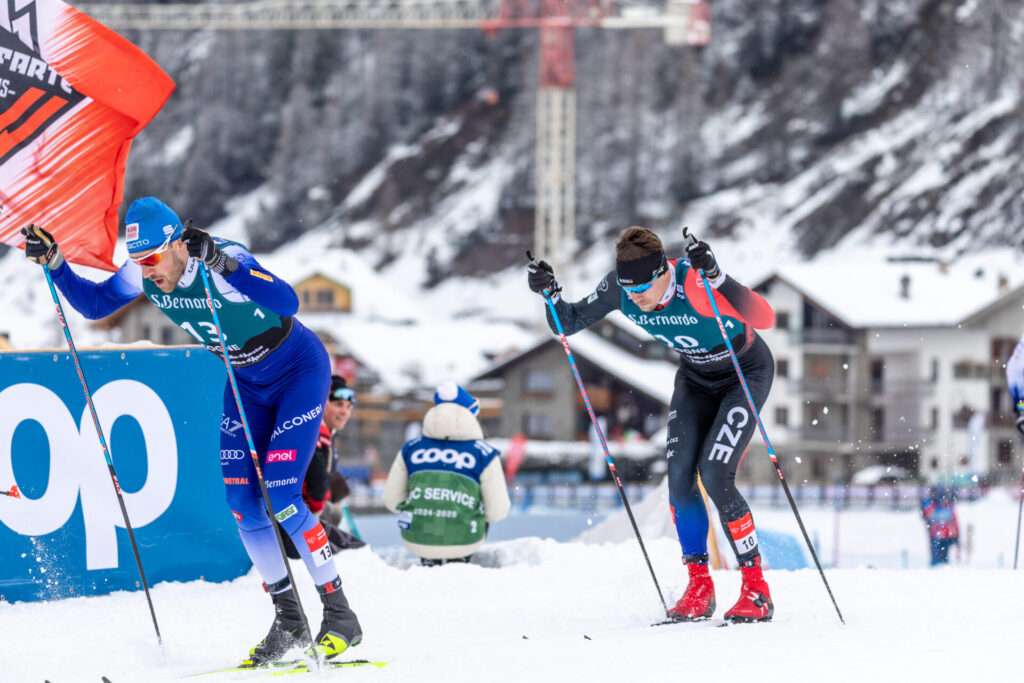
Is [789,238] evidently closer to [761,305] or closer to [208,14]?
[208,14]

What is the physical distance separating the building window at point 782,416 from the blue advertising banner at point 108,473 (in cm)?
3162

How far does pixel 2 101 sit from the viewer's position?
544cm

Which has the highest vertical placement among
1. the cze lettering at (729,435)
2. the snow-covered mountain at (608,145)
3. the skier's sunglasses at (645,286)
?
the snow-covered mountain at (608,145)

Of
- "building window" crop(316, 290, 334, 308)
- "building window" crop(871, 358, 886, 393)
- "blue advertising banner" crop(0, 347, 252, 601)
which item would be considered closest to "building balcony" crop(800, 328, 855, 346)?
"building window" crop(871, 358, 886, 393)

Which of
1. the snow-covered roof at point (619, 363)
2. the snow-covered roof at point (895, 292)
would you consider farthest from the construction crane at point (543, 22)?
the snow-covered roof at point (895, 292)

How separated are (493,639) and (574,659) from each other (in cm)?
71

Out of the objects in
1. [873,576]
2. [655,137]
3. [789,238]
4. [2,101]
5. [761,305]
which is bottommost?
[873,576]

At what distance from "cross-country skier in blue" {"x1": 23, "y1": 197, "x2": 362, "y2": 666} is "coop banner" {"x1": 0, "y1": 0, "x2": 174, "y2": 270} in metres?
1.19

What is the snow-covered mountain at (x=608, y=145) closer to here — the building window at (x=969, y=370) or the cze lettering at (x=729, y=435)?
the building window at (x=969, y=370)

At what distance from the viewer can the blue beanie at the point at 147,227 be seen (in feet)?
12.8

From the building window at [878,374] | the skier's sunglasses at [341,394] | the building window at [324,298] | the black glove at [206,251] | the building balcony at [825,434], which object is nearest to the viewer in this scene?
the black glove at [206,251]

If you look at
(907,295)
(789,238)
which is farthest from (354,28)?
(907,295)

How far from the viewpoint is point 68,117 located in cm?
552

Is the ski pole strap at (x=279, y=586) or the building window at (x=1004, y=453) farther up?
the ski pole strap at (x=279, y=586)
